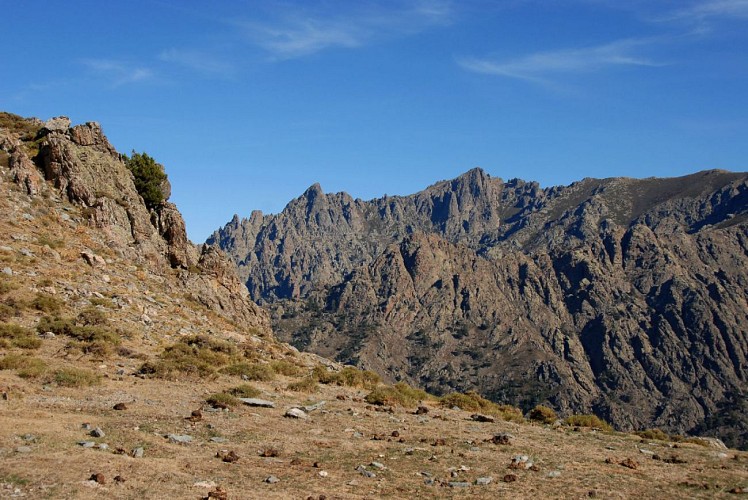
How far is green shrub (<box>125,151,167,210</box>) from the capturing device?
54.2 metres

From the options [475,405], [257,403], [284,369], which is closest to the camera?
[257,403]

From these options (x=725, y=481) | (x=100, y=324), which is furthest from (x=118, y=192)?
(x=725, y=481)

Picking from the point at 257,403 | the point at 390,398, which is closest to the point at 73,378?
the point at 257,403

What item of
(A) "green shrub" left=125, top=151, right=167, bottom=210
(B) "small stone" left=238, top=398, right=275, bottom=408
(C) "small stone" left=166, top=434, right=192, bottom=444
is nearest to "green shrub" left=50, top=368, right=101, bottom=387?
(B) "small stone" left=238, top=398, right=275, bottom=408

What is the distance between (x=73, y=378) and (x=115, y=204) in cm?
2491

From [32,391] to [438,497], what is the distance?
47.5 feet

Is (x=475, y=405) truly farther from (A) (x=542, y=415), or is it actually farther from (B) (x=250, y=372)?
(B) (x=250, y=372)

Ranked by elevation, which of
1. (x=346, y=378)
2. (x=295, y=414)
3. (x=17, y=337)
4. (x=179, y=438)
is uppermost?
(x=17, y=337)

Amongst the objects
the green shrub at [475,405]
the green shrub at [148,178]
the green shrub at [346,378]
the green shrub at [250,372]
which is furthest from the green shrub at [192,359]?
the green shrub at [148,178]

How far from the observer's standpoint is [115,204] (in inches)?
1741

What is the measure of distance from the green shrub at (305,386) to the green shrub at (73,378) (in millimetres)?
8447

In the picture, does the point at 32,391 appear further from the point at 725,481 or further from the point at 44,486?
the point at 725,481

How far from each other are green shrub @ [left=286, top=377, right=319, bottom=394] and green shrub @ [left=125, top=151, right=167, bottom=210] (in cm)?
3170

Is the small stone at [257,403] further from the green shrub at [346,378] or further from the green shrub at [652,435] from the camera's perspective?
the green shrub at [652,435]
